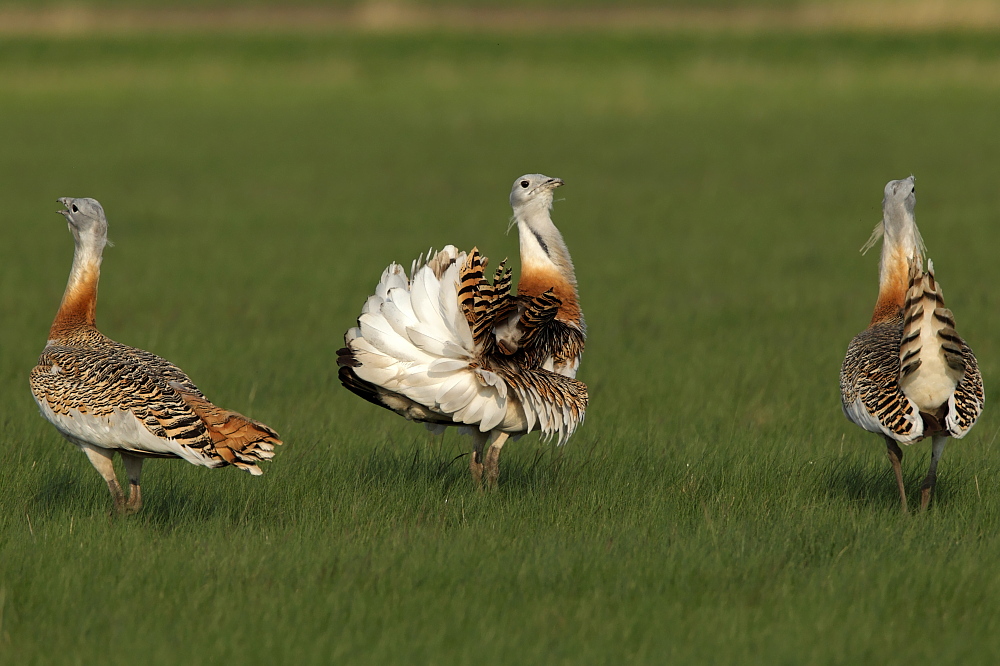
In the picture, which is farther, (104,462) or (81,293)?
(81,293)

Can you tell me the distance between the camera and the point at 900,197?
647 centimetres

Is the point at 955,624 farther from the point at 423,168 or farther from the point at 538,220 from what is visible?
the point at 423,168

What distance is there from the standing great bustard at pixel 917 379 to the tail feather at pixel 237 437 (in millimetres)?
2739

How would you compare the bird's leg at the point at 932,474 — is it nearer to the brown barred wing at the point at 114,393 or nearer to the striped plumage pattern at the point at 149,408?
the striped plumage pattern at the point at 149,408

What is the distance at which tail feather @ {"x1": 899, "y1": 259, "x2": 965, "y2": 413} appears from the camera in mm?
5371

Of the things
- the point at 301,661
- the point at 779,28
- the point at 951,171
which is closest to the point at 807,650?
the point at 301,661

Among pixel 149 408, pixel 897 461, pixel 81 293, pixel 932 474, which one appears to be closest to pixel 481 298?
pixel 149 408

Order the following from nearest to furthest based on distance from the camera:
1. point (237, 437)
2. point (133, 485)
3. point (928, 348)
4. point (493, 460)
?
1. point (237, 437)
2. point (928, 348)
3. point (133, 485)
4. point (493, 460)

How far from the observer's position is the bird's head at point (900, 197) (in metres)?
6.46

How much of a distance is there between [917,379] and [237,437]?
9.96 feet

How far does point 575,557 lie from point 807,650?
1093 millimetres

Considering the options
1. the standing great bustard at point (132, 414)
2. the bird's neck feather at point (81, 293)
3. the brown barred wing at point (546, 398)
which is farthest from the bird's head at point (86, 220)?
the brown barred wing at point (546, 398)

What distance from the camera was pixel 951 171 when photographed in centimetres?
1939

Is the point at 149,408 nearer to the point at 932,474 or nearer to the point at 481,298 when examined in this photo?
the point at 481,298
